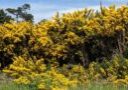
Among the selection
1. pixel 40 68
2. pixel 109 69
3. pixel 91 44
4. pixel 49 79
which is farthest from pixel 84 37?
pixel 49 79

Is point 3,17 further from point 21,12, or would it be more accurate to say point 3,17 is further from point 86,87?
point 86,87

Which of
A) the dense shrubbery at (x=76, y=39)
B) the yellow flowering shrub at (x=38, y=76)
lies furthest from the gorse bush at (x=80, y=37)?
the yellow flowering shrub at (x=38, y=76)

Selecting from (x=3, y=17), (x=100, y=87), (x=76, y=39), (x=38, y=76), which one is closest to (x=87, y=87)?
(x=100, y=87)

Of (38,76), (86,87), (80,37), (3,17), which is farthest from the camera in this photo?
(3,17)

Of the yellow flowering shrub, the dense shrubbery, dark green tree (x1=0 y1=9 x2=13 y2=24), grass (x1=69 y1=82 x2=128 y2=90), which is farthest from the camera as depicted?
dark green tree (x1=0 y1=9 x2=13 y2=24)

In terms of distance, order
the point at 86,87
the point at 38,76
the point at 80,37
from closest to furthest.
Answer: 1. the point at 86,87
2. the point at 38,76
3. the point at 80,37

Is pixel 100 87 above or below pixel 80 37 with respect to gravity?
below

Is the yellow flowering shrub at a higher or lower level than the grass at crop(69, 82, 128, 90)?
higher

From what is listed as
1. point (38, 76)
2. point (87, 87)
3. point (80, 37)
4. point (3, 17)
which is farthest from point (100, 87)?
point (3, 17)

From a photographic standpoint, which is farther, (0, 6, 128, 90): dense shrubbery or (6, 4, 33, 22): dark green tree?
(6, 4, 33, 22): dark green tree

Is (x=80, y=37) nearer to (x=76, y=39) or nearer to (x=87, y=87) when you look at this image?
(x=76, y=39)

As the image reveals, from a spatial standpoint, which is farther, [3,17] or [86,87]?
[3,17]

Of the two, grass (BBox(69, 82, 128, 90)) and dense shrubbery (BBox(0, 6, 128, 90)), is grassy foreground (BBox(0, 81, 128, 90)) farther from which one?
dense shrubbery (BBox(0, 6, 128, 90))

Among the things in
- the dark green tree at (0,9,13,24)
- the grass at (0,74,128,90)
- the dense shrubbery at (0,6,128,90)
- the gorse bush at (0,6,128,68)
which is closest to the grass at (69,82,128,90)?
the grass at (0,74,128,90)
